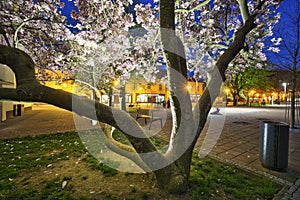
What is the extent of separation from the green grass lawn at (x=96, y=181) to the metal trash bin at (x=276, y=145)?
0.60m

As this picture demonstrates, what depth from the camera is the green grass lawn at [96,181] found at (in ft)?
8.44

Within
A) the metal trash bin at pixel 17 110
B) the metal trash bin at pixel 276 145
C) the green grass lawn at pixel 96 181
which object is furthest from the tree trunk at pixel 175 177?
the metal trash bin at pixel 17 110

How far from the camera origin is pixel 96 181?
2.99m

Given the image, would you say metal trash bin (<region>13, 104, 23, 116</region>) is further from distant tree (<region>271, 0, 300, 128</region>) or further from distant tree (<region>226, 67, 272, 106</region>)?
distant tree (<region>226, 67, 272, 106</region>)

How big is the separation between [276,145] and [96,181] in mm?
3556

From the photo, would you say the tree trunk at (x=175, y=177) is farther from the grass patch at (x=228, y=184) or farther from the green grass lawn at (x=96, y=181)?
the grass patch at (x=228, y=184)

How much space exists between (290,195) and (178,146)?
72.8 inches

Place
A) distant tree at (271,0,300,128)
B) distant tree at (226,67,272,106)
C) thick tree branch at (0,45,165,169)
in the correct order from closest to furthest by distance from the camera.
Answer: thick tree branch at (0,45,165,169), distant tree at (271,0,300,128), distant tree at (226,67,272,106)

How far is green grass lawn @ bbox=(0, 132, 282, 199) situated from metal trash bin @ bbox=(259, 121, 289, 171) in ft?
1.98

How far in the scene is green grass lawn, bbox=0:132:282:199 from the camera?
2.57 meters

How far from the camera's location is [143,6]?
6355 mm

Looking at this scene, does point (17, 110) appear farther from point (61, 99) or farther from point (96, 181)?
point (61, 99)

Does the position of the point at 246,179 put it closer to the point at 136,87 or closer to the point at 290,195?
the point at 290,195

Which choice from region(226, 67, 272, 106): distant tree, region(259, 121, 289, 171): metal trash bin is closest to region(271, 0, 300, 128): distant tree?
region(259, 121, 289, 171): metal trash bin
